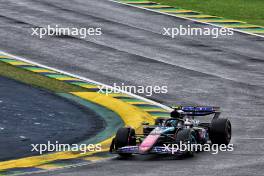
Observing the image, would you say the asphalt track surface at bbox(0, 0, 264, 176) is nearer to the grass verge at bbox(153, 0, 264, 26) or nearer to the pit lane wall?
the pit lane wall

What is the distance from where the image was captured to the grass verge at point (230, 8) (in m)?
42.4

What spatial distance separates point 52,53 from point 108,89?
6.13 metres

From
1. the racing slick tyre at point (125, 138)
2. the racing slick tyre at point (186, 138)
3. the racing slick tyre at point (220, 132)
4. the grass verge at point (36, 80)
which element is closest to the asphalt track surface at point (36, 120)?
the grass verge at point (36, 80)

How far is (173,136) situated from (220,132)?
1233 millimetres

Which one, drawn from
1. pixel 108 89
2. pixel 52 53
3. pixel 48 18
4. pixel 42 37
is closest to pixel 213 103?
pixel 108 89

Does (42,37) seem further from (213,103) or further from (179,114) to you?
(179,114)

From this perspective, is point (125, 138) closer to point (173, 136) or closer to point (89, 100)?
point (173, 136)

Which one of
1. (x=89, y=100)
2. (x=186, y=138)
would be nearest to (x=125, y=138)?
(x=186, y=138)

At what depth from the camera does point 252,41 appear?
3734 cm

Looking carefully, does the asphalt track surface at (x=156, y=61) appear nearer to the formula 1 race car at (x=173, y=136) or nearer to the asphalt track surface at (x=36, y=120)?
the formula 1 race car at (x=173, y=136)

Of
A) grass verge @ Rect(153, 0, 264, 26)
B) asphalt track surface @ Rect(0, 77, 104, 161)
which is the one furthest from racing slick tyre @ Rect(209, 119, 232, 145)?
grass verge @ Rect(153, 0, 264, 26)

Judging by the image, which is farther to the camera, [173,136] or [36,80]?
[36,80]

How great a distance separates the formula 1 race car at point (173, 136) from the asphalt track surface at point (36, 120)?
65.8 inches

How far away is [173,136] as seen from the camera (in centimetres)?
2044
